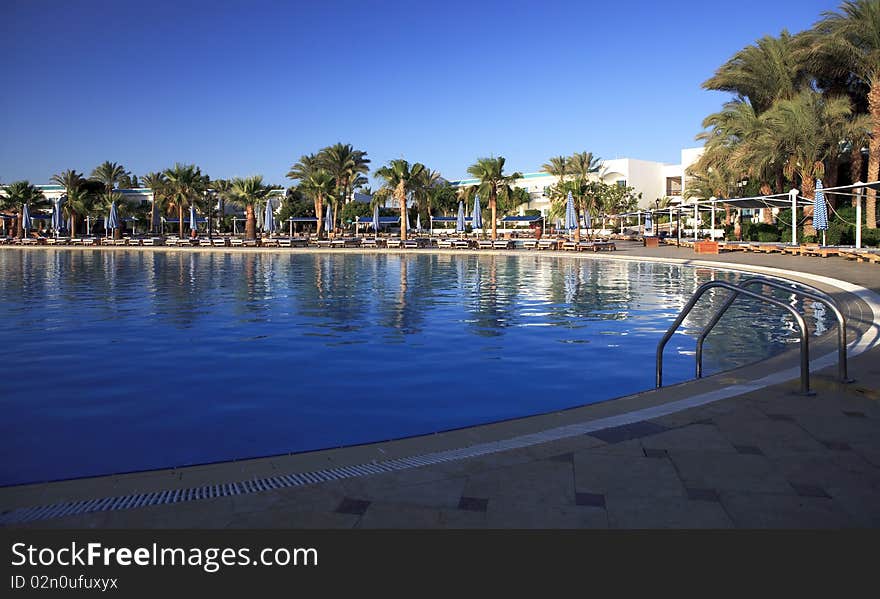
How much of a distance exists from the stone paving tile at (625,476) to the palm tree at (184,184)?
61.6 meters

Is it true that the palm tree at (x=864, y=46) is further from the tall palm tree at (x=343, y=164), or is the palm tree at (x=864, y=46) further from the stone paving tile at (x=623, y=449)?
the tall palm tree at (x=343, y=164)

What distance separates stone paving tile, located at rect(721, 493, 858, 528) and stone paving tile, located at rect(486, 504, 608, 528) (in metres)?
0.67

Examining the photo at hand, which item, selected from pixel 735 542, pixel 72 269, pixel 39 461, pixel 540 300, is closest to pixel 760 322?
pixel 540 300

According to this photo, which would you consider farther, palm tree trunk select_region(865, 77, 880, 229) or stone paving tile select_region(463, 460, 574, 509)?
palm tree trunk select_region(865, 77, 880, 229)

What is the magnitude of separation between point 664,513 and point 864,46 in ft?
116

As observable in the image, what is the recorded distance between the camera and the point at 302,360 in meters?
8.66

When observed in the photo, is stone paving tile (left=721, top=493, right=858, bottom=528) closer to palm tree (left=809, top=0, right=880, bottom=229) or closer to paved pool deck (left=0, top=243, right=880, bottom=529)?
paved pool deck (left=0, top=243, right=880, bottom=529)

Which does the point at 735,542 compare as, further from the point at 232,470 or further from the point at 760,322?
the point at 760,322

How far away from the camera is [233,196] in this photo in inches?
2030

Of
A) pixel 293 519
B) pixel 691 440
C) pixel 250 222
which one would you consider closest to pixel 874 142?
pixel 691 440

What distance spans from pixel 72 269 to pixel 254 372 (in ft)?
63.4

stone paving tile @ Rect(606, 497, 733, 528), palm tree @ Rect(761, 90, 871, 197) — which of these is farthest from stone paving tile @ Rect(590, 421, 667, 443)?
palm tree @ Rect(761, 90, 871, 197)

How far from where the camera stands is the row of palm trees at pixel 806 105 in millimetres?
30672

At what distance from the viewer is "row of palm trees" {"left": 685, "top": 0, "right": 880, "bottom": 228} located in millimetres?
30672
